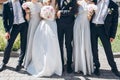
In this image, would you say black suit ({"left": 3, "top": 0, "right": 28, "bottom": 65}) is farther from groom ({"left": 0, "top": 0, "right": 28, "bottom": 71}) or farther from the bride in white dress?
the bride in white dress

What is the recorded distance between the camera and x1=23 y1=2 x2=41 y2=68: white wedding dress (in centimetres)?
847

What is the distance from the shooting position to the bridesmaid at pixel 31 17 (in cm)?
845

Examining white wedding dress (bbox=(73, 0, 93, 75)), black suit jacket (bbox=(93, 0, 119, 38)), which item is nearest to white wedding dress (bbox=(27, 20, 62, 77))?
white wedding dress (bbox=(73, 0, 93, 75))

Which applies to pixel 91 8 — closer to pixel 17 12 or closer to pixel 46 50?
pixel 46 50

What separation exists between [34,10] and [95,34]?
4.88 feet

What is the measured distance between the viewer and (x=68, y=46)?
8.52 metres

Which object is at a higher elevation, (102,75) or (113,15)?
(113,15)

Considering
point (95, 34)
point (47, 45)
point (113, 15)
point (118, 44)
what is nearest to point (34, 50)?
point (47, 45)

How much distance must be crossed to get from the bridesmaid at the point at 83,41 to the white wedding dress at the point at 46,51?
0.44 m

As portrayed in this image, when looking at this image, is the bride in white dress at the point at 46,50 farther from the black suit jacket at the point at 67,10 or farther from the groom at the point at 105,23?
the groom at the point at 105,23

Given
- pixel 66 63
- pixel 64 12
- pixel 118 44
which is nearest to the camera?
pixel 64 12

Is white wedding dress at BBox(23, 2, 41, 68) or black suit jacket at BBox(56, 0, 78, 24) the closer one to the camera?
black suit jacket at BBox(56, 0, 78, 24)

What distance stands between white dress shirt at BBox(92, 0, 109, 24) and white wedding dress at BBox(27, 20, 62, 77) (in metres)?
0.98

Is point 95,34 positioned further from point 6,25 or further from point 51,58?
point 6,25
